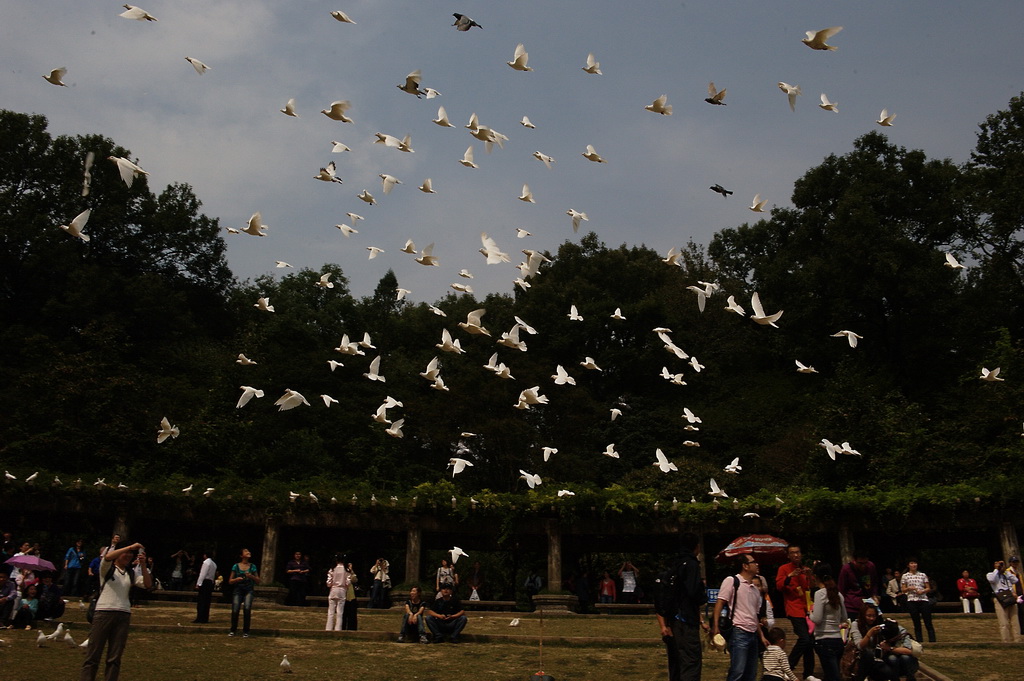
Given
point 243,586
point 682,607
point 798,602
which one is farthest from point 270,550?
point 682,607

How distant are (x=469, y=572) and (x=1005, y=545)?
17473 mm

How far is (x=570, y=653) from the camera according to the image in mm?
13500

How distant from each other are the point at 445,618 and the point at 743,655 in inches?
286

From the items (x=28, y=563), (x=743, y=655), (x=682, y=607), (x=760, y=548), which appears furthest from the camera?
(x=760, y=548)

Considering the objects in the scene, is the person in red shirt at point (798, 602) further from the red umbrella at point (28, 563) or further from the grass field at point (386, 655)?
the red umbrella at point (28, 563)

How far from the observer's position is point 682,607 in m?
8.69

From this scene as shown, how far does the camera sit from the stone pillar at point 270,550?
952 inches

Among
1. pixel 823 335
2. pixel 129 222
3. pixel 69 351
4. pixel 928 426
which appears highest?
pixel 129 222

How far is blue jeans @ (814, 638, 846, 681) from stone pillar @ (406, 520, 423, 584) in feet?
52.8

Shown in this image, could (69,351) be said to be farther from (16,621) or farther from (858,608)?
(858,608)

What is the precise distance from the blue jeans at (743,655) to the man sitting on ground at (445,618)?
7.14m

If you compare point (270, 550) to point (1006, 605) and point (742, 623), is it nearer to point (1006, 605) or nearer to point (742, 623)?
point (1006, 605)

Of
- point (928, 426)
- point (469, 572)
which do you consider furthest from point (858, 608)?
point (928, 426)

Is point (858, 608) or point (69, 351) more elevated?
point (69, 351)
